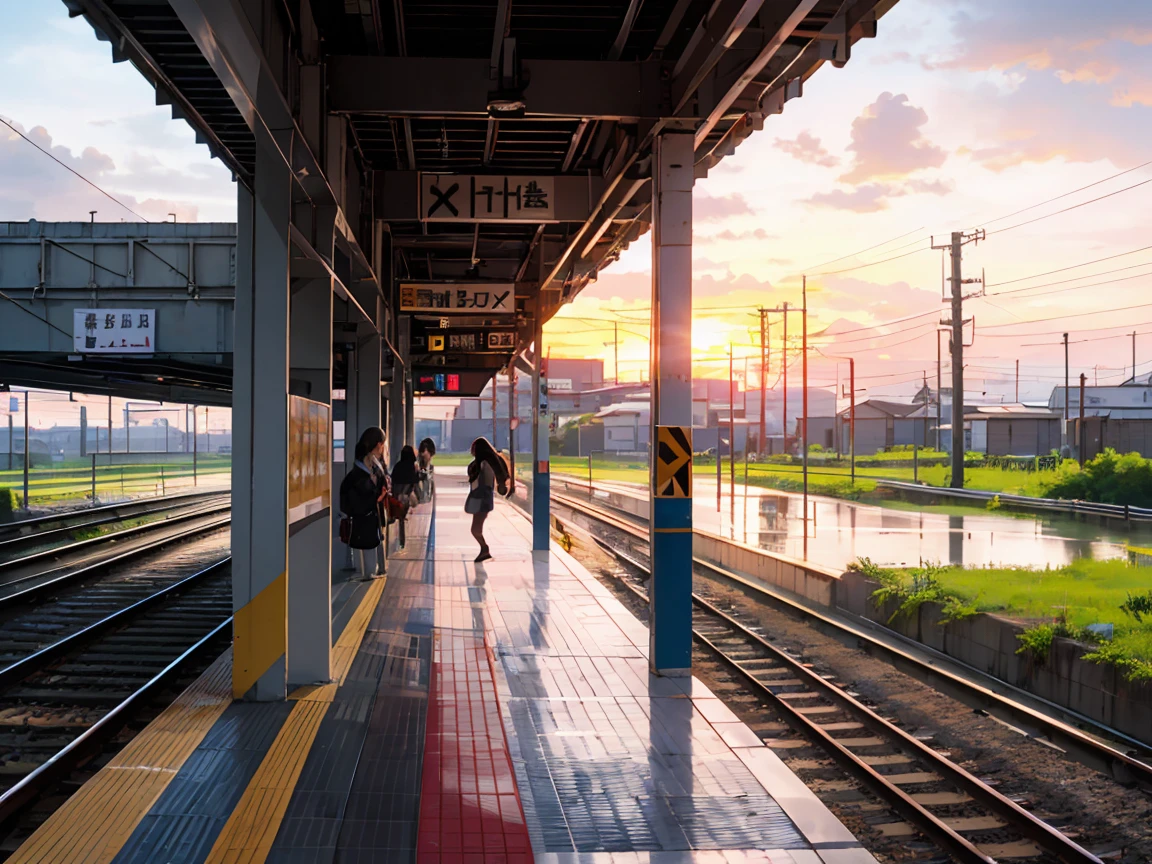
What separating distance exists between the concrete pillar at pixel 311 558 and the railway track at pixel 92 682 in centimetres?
140

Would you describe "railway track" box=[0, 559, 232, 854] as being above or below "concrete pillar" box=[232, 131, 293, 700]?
below

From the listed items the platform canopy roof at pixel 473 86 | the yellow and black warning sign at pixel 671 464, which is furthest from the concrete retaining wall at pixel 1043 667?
the platform canopy roof at pixel 473 86

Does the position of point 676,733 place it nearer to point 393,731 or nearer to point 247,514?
point 393,731

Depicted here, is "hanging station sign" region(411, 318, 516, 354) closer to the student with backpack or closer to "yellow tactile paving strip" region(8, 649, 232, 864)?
the student with backpack

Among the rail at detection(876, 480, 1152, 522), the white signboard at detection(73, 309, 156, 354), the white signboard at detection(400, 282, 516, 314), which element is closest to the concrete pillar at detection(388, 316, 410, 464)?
the white signboard at detection(400, 282, 516, 314)

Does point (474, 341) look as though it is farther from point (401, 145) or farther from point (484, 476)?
point (401, 145)

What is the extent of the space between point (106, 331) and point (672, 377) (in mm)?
15450

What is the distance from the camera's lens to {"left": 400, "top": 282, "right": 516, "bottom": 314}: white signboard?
14242mm

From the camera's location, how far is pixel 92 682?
9156 millimetres

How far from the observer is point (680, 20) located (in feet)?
24.6

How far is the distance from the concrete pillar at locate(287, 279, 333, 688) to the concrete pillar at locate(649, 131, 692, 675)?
8.68 ft

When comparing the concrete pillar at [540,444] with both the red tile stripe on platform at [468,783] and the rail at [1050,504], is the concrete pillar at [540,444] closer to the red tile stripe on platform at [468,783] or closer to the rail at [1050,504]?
the red tile stripe on platform at [468,783]

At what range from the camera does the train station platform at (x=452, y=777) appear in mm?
4691

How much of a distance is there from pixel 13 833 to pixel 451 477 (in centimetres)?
4924
